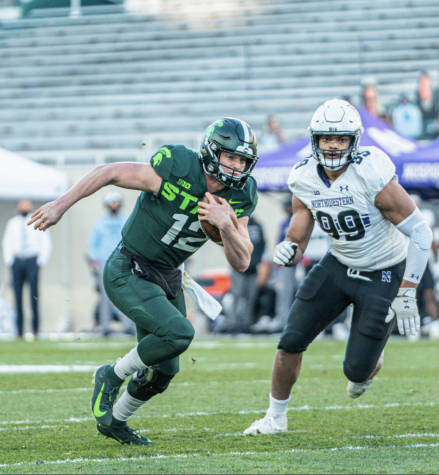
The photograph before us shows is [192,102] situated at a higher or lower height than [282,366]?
lower

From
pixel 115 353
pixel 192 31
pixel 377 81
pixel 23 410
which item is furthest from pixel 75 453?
pixel 192 31

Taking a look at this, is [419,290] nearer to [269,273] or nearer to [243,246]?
[269,273]

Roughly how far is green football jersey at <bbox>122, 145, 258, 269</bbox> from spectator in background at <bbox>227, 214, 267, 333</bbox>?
665cm

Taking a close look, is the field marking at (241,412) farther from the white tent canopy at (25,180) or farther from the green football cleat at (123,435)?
the white tent canopy at (25,180)

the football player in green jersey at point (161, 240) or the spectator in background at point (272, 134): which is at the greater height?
the football player in green jersey at point (161, 240)

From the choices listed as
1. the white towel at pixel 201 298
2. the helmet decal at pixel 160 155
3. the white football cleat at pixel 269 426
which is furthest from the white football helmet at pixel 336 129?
the white football cleat at pixel 269 426

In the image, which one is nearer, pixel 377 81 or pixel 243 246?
pixel 243 246

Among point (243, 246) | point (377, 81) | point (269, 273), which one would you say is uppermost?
point (243, 246)

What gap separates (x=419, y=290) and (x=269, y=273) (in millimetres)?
2109

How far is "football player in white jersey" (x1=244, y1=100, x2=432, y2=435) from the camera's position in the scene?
4.36 metres

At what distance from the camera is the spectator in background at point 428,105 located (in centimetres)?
1255

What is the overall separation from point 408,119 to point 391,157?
10.1 feet

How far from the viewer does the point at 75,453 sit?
378cm

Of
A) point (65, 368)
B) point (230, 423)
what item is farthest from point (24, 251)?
point (230, 423)
